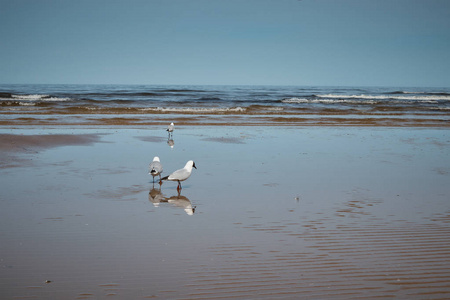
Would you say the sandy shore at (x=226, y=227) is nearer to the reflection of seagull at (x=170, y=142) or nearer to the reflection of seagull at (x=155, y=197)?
the reflection of seagull at (x=155, y=197)

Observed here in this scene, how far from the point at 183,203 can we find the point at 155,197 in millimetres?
663

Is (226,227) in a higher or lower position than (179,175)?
lower

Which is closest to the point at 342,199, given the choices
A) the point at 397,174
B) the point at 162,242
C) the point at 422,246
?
the point at 422,246

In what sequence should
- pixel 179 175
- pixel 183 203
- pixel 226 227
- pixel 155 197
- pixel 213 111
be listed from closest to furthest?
pixel 226 227
pixel 183 203
pixel 155 197
pixel 179 175
pixel 213 111

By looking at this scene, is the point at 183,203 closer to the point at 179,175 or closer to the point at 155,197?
the point at 155,197

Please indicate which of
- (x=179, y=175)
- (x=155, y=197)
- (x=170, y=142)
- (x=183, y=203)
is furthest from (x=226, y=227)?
(x=170, y=142)

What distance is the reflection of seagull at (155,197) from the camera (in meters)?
7.36

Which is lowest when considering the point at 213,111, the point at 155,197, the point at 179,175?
the point at 155,197

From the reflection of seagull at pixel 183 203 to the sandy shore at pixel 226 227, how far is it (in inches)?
0.7

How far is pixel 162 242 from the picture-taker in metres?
5.39

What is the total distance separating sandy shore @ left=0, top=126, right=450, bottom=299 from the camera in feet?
14.2

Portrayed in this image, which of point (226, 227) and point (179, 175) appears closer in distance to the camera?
point (226, 227)

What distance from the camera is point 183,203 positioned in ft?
23.9

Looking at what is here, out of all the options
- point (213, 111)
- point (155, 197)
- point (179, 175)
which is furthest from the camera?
point (213, 111)
